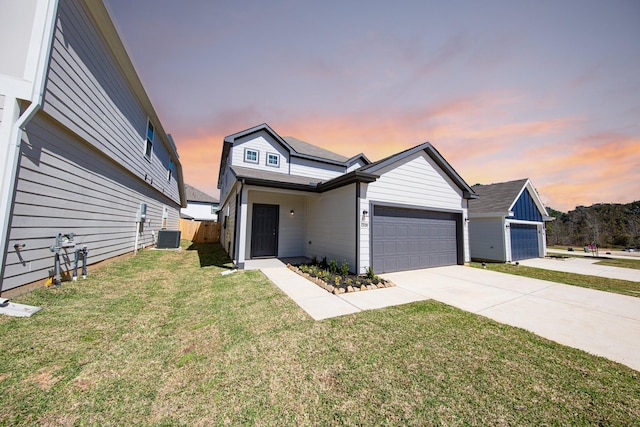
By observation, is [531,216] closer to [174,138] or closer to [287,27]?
[287,27]

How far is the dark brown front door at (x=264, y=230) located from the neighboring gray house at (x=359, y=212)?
1.7 inches

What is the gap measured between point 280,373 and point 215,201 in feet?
109

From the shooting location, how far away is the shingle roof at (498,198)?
12.0m

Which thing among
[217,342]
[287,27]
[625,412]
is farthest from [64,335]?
[287,27]

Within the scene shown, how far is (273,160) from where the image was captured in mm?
12188

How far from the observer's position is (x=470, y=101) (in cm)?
834

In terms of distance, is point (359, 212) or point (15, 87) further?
point (359, 212)

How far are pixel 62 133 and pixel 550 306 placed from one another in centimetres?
1072

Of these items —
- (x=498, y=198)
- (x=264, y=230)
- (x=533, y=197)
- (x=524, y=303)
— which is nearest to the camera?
(x=524, y=303)

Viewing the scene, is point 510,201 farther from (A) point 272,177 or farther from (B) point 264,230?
(B) point 264,230

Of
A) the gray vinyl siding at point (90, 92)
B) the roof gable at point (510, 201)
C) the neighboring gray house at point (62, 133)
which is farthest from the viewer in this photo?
the roof gable at point (510, 201)

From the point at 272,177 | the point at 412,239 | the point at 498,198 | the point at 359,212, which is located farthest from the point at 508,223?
the point at 272,177

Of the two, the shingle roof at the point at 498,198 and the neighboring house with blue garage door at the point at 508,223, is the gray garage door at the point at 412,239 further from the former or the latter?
the shingle roof at the point at 498,198

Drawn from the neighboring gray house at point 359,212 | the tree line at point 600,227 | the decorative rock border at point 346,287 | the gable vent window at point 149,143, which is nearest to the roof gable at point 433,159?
the neighboring gray house at point 359,212
